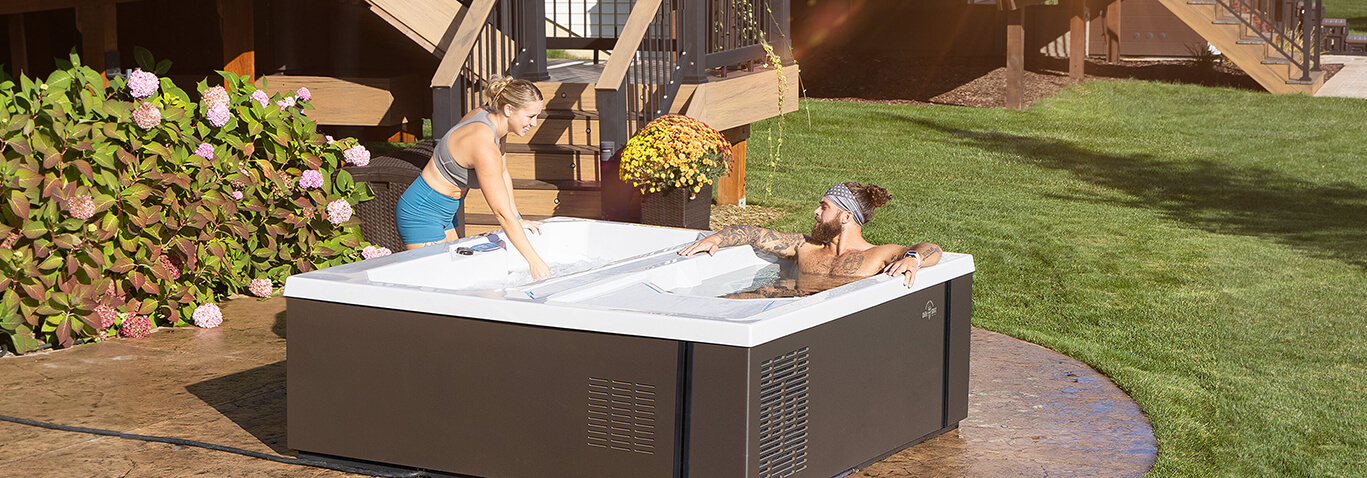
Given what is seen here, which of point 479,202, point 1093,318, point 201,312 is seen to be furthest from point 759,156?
point 201,312

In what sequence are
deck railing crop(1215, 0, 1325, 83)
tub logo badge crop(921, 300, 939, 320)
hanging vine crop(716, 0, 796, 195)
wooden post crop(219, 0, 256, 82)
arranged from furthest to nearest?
deck railing crop(1215, 0, 1325, 83), wooden post crop(219, 0, 256, 82), hanging vine crop(716, 0, 796, 195), tub logo badge crop(921, 300, 939, 320)

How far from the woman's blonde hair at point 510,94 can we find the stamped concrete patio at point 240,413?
1419mm

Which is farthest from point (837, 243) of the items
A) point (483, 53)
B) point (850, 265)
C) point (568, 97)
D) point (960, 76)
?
point (960, 76)

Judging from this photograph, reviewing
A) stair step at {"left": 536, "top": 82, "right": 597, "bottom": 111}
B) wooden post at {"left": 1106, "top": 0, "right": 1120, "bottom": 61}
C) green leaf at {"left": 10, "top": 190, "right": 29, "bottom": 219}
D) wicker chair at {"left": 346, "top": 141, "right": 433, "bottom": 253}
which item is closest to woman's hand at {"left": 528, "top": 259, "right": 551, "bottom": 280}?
green leaf at {"left": 10, "top": 190, "right": 29, "bottom": 219}

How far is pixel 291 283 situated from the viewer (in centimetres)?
479

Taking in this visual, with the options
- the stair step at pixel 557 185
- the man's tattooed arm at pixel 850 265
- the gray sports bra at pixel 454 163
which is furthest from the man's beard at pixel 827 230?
the stair step at pixel 557 185

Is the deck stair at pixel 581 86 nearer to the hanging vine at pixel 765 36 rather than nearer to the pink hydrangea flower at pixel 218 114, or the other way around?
the hanging vine at pixel 765 36

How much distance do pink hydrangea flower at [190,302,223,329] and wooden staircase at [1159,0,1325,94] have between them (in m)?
14.4

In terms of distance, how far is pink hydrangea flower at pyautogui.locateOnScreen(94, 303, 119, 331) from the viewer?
6683 mm

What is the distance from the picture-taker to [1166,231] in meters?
10.5

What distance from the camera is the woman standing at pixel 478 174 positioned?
18.7 feet

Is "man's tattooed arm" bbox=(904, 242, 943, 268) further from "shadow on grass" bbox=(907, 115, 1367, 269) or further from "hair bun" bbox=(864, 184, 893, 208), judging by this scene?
"shadow on grass" bbox=(907, 115, 1367, 269)

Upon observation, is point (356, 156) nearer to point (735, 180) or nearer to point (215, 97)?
point (215, 97)

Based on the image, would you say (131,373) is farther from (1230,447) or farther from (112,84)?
(1230,447)
